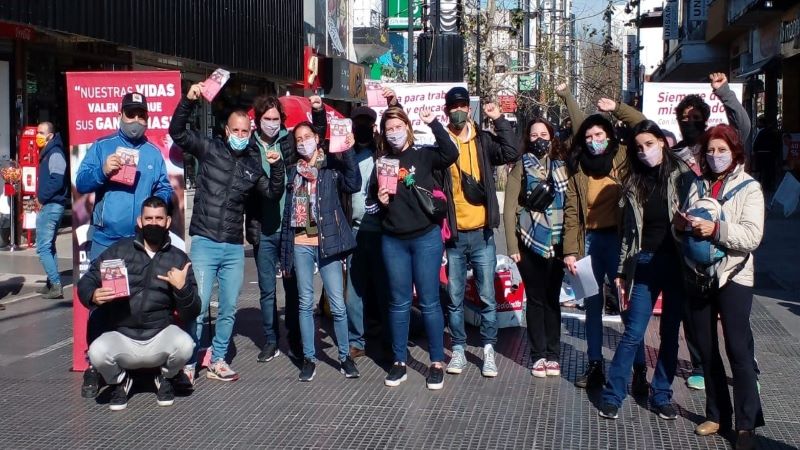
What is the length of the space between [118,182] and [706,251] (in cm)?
384

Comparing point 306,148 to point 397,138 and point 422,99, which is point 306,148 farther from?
point 422,99

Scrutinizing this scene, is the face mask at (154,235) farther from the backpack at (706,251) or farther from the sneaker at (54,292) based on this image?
the sneaker at (54,292)

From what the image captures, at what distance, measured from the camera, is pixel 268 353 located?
26.4 feet

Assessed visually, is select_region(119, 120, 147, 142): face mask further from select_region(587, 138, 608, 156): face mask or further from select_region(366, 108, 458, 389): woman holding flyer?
select_region(587, 138, 608, 156): face mask

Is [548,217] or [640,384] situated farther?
[548,217]

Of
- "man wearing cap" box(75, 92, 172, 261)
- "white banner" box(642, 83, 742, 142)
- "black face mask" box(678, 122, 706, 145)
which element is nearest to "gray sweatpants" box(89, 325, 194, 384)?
"man wearing cap" box(75, 92, 172, 261)

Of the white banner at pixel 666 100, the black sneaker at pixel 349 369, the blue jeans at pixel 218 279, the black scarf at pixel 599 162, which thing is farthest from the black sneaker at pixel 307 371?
the white banner at pixel 666 100

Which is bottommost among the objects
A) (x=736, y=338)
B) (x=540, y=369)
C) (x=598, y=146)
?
(x=540, y=369)

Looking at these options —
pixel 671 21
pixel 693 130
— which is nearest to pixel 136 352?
pixel 693 130

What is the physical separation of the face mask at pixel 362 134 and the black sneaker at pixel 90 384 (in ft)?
8.64

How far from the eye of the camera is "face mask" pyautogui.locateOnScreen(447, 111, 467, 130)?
24.1ft

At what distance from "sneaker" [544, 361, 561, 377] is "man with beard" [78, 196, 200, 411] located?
2.53 m

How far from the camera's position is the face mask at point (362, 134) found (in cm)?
798

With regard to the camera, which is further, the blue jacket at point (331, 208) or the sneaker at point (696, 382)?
the blue jacket at point (331, 208)
